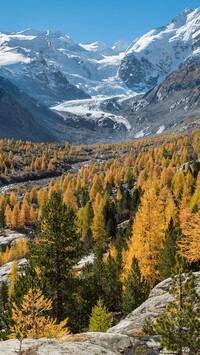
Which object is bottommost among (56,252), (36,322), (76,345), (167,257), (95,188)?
(36,322)

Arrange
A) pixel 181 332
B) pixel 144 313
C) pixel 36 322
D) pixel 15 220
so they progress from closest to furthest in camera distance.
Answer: pixel 181 332
pixel 36 322
pixel 144 313
pixel 15 220

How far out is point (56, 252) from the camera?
95.9ft

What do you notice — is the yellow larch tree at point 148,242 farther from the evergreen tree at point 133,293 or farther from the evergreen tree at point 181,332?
the evergreen tree at point 181,332

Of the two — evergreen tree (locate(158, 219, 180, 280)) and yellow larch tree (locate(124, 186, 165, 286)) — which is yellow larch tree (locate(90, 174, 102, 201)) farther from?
evergreen tree (locate(158, 219, 180, 280))

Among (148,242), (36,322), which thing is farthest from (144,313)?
(148,242)

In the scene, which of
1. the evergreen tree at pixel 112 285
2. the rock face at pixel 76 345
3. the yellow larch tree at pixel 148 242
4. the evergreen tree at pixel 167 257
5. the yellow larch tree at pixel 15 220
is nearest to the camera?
the rock face at pixel 76 345

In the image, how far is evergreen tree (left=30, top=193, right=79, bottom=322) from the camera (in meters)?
29.1

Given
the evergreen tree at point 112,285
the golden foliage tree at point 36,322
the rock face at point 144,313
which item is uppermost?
the golden foliage tree at point 36,322

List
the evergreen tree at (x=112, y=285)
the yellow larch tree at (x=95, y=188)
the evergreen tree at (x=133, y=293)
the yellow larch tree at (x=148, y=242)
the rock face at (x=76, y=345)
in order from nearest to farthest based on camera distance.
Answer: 1. the rock face at (x=76, y=345)
2. the evergreen tree at (x=133, y=293)
3. the yellow larch tree at (x=148, y=242)
4. the evergreen tree at (x=112, y=285)
5. the yellow larch tree at (x=95, y=188)

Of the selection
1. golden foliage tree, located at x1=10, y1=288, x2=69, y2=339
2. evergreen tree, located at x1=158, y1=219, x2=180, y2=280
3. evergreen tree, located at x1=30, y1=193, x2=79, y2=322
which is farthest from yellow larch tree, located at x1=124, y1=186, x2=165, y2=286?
golden foliage tree, located at x1=10, y1=288, x2=69, y2=339

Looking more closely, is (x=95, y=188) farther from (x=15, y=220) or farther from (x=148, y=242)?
(x=148, y=242)

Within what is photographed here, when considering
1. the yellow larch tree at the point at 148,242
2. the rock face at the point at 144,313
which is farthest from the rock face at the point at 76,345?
the yellow larch tree at the point at 148,242

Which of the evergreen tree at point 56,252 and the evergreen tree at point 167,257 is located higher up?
the evergreen tree at point 56,252

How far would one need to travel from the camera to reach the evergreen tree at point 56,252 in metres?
29.1
